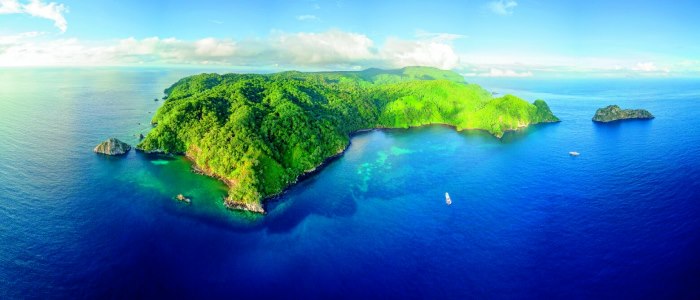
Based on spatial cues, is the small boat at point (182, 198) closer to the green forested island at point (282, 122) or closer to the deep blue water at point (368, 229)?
the deep blue water at point (368, 229)

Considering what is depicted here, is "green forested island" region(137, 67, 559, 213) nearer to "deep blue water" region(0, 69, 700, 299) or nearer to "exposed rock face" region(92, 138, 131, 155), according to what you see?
"deep blue water" region(0, 69, 700, 299)

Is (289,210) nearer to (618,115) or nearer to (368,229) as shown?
(368,229)

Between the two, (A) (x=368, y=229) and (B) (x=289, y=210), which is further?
(B) (x=289, y=210)

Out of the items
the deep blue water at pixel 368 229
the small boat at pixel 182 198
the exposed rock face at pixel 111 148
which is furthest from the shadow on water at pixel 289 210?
the exposed rock face at pixel 111 148

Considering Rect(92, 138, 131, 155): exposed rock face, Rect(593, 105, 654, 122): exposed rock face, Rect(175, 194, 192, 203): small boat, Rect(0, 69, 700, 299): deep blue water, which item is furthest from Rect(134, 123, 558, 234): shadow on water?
Rect(593, 105, 654, 122): exposed rock face

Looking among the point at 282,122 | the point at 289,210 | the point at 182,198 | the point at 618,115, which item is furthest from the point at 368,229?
the point at 618,115
